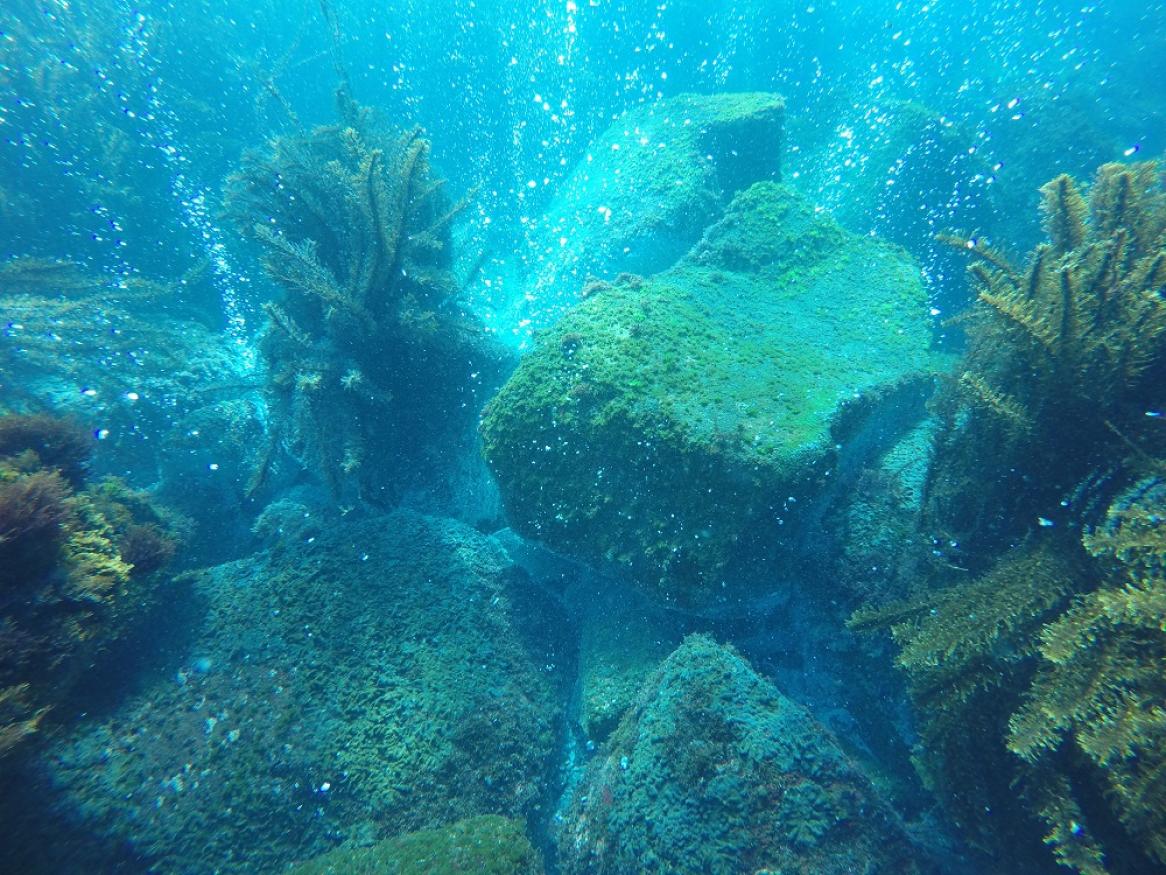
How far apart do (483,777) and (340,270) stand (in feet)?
16.8

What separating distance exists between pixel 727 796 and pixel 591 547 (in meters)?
1.87

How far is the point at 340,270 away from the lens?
5.51 m

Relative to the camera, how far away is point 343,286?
196 inches

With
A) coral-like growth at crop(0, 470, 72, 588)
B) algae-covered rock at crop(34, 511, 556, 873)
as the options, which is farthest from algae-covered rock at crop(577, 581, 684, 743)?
coral-like growth at crop(0, 470, 72, 588)

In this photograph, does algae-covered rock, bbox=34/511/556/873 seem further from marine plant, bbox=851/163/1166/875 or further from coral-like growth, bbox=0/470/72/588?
marine plant, bbox=851/163/1166/875

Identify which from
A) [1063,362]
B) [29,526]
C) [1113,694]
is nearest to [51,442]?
[29,526]

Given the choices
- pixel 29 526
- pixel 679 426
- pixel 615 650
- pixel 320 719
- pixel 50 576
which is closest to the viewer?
pixel 29 526

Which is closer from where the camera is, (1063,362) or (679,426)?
(1063,362)

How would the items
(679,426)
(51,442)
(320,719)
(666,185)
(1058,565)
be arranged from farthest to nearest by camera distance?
1. (666,185)
2. (51,442)
3. (679,426)
4. (320,719)
5. (1058,565)

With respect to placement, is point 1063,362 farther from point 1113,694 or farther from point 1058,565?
point 1113,694

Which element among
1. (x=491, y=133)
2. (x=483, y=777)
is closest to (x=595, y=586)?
(x=483, y=777)

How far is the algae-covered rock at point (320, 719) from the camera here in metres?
3.05

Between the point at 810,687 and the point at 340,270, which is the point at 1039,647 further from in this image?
the point at 340,270

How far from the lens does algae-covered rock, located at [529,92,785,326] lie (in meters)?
8.03
